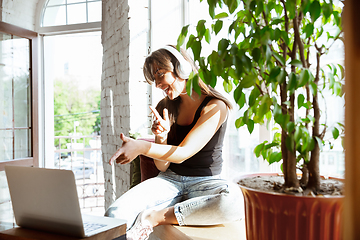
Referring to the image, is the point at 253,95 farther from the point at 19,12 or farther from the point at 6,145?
the point at 19,12

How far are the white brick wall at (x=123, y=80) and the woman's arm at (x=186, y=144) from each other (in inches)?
42.8

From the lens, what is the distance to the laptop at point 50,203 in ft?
2.42

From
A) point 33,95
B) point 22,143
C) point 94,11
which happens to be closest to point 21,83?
point 33,95

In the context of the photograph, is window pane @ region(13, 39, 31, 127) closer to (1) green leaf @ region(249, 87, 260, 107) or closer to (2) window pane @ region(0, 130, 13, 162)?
(2) window pane @ region(0, 130, 13, 162)

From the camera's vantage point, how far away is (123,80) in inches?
101

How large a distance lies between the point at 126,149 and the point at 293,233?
61 centimetres

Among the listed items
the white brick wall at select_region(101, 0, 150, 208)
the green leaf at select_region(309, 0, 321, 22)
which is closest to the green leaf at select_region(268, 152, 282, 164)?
the green leaf at select_region(309, 0, 321, 22)

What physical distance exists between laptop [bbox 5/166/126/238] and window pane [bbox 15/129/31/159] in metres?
2.87

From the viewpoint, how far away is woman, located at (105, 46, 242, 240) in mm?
1206

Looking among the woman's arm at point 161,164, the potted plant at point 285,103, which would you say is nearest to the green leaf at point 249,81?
the potted plant at point 285,103

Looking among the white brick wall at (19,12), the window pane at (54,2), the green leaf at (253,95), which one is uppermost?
the window pane at (54,2)

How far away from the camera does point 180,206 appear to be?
4.02 feet

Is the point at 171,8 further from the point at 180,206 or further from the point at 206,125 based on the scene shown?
the point at 180,206

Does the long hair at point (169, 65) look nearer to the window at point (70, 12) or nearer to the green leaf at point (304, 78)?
the green leaf at point (304, 78)
